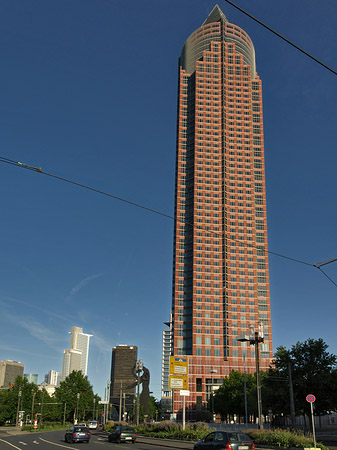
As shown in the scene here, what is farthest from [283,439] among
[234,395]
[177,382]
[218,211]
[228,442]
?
[218,211]

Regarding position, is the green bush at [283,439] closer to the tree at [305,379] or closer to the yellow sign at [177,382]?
the yellow sign at [177,382]

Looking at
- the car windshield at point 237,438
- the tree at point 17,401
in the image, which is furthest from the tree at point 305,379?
the tree at point 17,401

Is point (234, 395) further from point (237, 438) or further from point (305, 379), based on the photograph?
point (237, 438)

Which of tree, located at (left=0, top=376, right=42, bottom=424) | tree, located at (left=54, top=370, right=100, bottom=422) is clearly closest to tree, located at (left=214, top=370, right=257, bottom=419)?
tree, located at (left=54, top=370, right=100, bottom=422)

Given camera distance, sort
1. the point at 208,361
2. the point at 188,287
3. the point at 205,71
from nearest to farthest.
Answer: the point at 208,361 → the point at 188,287 → the point at 205,71

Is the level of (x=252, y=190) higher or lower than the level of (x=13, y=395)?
higher

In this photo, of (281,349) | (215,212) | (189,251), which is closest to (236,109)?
(215,212)

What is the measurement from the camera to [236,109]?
168 metres

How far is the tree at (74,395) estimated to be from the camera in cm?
9762

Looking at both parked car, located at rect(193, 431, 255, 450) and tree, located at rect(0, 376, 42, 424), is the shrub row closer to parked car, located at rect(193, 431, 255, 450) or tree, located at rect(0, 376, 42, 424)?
parked car, located at rect(193, 431, 255, 450)

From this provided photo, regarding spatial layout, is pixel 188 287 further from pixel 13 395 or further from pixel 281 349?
pixel 281 349

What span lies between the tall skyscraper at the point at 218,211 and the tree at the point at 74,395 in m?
37.7

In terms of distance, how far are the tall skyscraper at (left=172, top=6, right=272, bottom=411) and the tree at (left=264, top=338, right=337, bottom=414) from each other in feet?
242

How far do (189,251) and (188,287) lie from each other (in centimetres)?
1284
